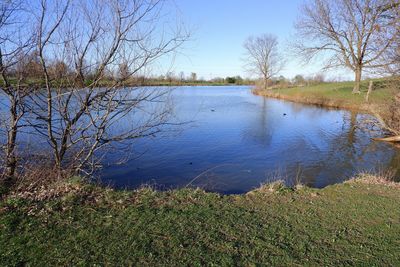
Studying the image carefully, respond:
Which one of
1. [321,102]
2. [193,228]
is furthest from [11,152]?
[321,102]

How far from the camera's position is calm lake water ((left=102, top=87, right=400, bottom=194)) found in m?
8.70

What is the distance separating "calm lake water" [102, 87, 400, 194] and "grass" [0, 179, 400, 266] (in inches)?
93.5

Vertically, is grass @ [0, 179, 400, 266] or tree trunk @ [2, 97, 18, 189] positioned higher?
tree trunk @ [2, 97, 18, 189]

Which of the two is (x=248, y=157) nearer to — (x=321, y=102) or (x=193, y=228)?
(x=193, y=228)

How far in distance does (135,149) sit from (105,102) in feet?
17.3

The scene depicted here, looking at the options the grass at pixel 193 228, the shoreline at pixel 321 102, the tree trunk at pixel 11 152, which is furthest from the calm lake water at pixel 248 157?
the shoreline at pixel 321 102

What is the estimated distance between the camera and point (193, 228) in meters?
4.43

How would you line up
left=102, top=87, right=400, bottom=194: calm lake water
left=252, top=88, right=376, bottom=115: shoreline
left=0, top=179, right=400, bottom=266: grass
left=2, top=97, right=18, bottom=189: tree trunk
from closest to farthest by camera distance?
left=0, top=179, right=400, bottom=266: grass
left=2, top=97, right=18, bottom=189: tree trunk
left=102, top=87, right=400, bottom=194: calm lake water
left=252, top=88, right=376, bottom=115: shoreline

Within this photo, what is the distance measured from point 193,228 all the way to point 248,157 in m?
7.20

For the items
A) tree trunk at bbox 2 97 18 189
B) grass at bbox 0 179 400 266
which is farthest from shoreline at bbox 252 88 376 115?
tree trunk at bbox 2 97 18 189

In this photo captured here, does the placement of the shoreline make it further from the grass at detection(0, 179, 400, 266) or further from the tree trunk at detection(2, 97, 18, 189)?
the tree trunk at detection(2, 97, 18, 189)

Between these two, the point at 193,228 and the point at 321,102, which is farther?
the point at 321,102

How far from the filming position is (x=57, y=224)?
435 centimetres

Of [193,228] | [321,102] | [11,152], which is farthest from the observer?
[321,102]
